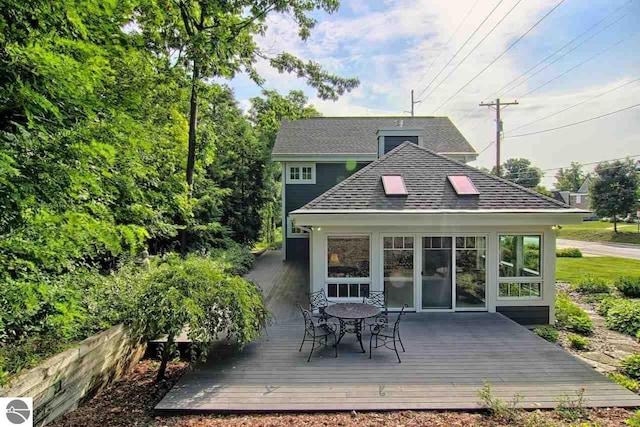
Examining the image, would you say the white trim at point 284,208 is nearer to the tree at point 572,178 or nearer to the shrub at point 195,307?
the shrub at point 195,307

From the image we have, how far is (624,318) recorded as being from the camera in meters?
7.73

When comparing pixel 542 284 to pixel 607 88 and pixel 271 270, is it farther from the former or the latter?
pixel 607 88

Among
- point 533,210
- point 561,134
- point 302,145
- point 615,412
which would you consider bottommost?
point 615,412

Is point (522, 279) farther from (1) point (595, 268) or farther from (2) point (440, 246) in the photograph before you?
(1) point (595, 268)

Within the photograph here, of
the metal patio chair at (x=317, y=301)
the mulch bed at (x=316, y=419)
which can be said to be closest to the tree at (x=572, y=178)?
the metal patio chair at (x=317, y=301)

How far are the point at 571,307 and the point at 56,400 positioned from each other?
10.2 meters

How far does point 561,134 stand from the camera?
76.8 ft

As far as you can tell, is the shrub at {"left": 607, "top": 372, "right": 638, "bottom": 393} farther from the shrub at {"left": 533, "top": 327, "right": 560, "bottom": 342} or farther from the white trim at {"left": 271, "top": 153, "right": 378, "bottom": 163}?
the white trim at {"left": 271, "top": 153, "right": 378, "bottom": 163}

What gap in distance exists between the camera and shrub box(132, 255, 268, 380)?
4.78 metres

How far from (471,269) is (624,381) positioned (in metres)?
3.21

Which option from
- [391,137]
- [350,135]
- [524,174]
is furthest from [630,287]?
[524,174]

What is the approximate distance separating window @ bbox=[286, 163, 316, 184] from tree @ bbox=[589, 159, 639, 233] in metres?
29.3

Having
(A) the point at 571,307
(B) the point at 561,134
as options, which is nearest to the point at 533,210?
(A) the point at 571,307

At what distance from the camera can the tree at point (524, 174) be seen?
59.4 metres
